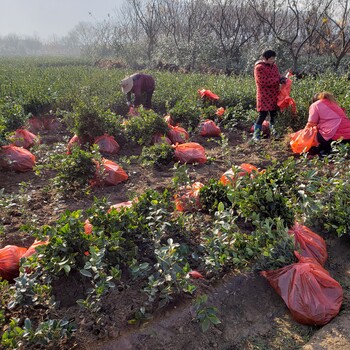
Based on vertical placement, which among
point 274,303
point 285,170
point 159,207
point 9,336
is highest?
point 285,170

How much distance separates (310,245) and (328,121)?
257 cm

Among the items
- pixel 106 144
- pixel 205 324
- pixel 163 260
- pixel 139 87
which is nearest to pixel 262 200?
pixel 163 260

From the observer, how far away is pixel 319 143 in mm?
4863

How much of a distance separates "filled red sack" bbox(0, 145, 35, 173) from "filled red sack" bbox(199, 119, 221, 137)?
285cm

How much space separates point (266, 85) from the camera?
18.0ft

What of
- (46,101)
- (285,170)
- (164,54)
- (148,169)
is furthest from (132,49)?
(285,170)

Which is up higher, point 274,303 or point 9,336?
point 9,336

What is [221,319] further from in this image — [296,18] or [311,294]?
[296,18]

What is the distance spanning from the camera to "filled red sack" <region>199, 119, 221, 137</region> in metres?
6.21

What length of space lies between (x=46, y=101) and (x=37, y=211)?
14.9ft

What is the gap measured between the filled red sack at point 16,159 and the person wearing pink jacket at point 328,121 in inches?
152

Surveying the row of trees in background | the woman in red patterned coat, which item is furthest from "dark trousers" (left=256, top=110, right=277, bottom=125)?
the row of trees in background

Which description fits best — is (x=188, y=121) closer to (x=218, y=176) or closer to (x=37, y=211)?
(x=218, y=176)

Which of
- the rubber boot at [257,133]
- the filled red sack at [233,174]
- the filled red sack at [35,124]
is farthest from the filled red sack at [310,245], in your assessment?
the filled red sack at [35,124]
